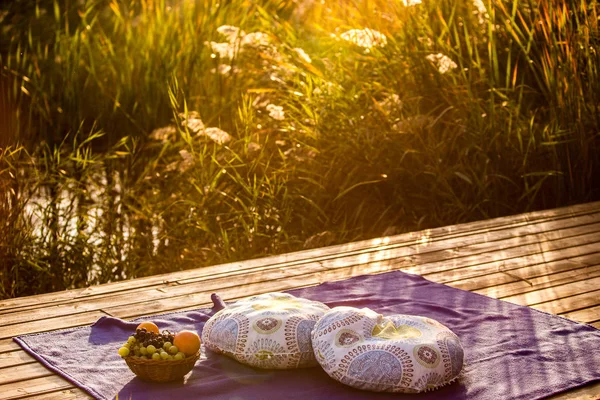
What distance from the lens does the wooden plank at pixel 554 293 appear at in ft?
9.12

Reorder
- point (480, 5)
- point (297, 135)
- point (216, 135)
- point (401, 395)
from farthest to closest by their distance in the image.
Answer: point (297, 135)
point (480, 5)
point (216, 135)
point (401, 395)

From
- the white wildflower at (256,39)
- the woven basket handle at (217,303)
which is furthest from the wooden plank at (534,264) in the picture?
the white wildflower at (256,39)

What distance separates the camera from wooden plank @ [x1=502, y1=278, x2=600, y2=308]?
278cm

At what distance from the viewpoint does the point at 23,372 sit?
216cm

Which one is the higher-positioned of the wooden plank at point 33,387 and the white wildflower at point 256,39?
the white wildflower at point 256,39

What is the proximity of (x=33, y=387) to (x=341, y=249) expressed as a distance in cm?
169

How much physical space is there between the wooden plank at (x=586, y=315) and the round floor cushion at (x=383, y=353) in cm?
63

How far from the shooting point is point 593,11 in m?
4.41

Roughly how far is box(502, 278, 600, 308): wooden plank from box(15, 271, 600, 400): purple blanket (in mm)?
98

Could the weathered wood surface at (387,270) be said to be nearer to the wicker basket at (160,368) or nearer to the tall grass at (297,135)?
the wicker basket at (160,368)

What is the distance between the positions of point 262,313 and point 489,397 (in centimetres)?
61

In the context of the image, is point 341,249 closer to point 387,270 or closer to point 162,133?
point 387,270

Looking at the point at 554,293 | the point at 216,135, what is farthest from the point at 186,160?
the point at 554,293

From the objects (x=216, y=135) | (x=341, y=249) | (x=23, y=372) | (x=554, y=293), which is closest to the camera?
(x=23, y=372)
